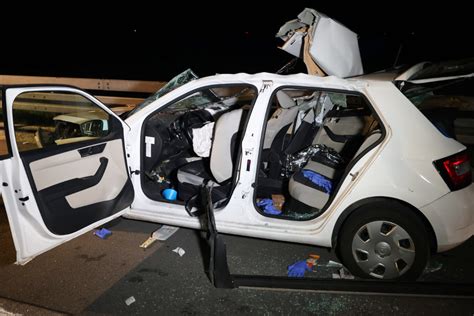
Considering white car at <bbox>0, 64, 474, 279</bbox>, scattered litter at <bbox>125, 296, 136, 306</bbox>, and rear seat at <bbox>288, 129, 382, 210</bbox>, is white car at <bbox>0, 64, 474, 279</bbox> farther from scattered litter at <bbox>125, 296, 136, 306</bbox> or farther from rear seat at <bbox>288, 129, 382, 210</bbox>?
scattered litter at <bbox>125, 296, 136, 306</bbox>

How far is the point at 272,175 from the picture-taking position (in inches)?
132

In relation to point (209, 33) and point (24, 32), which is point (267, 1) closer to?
point (209, 33)

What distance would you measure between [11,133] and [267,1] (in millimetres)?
38484

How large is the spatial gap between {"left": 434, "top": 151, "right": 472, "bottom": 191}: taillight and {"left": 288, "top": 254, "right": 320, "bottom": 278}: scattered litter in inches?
49.0

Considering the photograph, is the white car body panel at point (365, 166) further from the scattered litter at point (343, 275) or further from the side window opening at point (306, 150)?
the scattered litter at point (343, 275)

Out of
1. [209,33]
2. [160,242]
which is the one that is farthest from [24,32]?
[160,242]

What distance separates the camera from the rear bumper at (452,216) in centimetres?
238

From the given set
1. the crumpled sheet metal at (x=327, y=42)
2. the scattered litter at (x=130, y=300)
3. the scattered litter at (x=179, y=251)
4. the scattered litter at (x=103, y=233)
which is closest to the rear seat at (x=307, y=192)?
the crumpled sheet metal at (x=327, y=42)

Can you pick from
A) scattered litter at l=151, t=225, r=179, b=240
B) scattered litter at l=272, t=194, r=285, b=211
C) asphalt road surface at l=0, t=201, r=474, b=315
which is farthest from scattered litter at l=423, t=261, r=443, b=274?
scattered litter at l=151, t=225, r=179, b=240

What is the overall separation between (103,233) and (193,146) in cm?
130

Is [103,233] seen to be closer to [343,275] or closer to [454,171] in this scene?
[343,275]

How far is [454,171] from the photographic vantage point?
2.40 m

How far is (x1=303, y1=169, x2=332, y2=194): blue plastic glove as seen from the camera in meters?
3.01

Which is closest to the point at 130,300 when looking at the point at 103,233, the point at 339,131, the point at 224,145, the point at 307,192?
the point at 103,233
